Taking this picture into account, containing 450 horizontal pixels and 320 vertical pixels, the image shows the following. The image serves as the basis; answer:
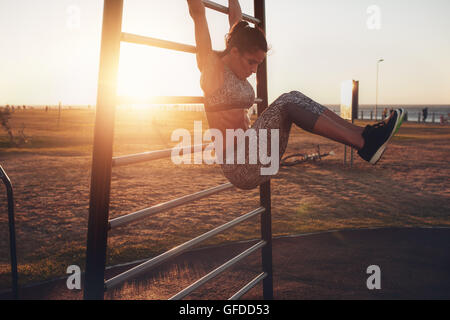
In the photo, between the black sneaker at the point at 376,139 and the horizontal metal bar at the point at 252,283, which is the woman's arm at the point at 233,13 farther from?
the horizontal metal bar at the point at 252,283

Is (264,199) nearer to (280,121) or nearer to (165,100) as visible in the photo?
(280,121)

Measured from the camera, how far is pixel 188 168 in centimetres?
1000

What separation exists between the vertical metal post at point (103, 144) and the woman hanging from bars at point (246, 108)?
0.46m

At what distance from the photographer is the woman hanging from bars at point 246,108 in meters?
A: 2.00

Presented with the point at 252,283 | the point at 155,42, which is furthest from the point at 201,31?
the point at 252,283

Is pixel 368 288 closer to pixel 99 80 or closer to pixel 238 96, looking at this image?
pixel 238 96

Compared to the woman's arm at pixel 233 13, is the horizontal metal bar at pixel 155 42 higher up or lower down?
lower down

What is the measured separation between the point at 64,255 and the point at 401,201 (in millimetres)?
4876

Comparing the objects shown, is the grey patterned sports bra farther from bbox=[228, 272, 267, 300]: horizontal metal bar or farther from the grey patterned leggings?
bbox=[228, 272, 267, 300]: horizontal metal bar

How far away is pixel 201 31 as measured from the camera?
1.93 m

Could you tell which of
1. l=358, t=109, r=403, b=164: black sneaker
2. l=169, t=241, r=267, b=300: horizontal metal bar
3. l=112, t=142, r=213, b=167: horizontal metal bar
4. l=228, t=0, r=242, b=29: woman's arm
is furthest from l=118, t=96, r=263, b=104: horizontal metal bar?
l=169, t=241, r=267, b=300: horizontal metal bar

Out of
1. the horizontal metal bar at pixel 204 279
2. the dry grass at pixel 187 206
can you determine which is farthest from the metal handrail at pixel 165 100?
the dry grass at pixel 187 206

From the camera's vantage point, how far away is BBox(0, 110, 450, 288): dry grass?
4102 millimetres
